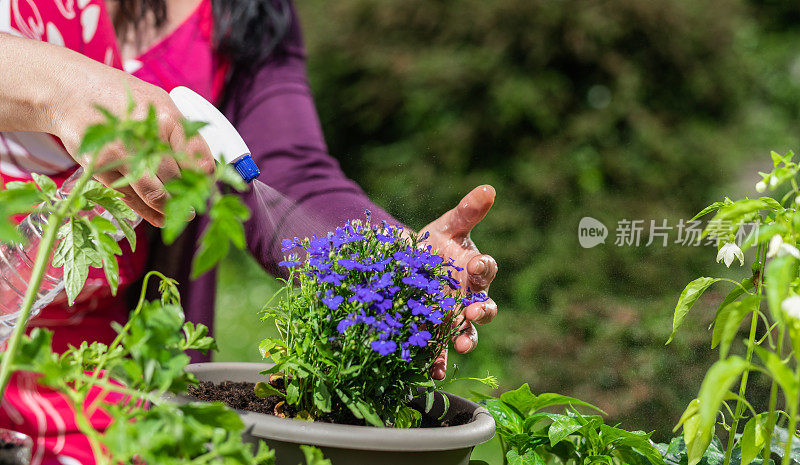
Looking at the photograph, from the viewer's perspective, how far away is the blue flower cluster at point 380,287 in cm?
76

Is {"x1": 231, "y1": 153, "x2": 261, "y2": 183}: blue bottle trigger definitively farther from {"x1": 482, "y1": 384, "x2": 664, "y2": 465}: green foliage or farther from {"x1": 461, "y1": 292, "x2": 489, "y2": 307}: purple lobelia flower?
{"x1": 482, "y1": 384, "x2": 664, "y2": 465}: green foliage

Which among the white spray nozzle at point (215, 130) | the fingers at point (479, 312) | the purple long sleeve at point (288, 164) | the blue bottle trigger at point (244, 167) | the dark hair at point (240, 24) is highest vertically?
the dark hair at point (240, 24)

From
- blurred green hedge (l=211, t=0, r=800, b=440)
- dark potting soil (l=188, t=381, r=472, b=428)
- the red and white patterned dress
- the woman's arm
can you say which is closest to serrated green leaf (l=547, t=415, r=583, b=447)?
dark potting soil (l=188, t=381, r=472, b=428)

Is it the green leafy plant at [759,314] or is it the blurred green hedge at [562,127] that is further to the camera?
the blurred green hedge at [562,127]

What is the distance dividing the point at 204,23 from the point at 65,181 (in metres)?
0.59

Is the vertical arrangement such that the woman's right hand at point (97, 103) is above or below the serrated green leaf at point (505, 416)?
above

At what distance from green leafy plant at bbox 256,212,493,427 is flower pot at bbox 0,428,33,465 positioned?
0.90 feet

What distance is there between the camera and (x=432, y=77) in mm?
3771

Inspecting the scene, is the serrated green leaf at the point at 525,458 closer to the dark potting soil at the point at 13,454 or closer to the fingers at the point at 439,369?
the fingers at the point at 439,369

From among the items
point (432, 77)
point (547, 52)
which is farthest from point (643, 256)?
point (432, 77)

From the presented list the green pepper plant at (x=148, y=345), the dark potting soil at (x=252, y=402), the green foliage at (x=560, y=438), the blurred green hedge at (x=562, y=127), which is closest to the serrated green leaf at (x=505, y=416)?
the green foliage at (x=560, y=438)

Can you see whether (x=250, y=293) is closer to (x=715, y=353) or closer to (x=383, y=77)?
(x=383, y=77)

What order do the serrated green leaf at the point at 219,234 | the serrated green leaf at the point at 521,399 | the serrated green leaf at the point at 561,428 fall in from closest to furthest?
the serrated green leaf at the point at 219,234 < the serrated green leaf at the point at 561,428 < the serrated green leaf at the point at 521,399

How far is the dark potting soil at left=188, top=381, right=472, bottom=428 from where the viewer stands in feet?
2.75
